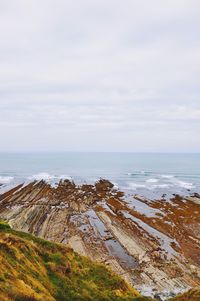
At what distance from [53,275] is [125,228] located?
88.1ft

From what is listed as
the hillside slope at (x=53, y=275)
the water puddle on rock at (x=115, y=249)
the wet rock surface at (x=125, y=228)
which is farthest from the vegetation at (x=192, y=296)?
the water puddle on rock at (x=115, y=249)

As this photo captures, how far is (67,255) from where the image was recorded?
65.1ft

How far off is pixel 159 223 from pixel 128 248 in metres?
12.7

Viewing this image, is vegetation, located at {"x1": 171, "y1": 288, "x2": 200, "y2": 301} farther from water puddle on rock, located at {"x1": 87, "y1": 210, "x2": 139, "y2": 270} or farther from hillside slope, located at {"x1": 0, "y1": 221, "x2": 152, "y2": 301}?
water puddle on rock, located at {"x1": 87, "y1": 210, "x2": 139, "y2": 270}

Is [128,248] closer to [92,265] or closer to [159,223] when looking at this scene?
[159,223]

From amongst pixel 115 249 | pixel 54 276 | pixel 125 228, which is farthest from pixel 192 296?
pixel 125 228

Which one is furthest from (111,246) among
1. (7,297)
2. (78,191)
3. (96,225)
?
(78,191)

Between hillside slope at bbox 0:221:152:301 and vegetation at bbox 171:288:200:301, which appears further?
vegetation at bbox 171:288:200:301

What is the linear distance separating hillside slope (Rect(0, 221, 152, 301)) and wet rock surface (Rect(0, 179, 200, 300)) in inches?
337

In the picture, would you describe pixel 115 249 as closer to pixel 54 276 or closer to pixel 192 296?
Answer: pixel 54 276

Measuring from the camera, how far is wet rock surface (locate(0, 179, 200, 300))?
2878 centimetres

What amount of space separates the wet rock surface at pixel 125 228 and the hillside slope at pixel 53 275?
28.1ft

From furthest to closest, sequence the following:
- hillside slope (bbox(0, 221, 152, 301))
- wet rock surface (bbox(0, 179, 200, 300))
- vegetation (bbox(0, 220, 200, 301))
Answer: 1. wet rock surface (bbox(0, 179, 200, 300))
2. hillside slope (bbox(0, 221, 152, 301))
3. vegetation (bbox(0, 220, 200, 301))

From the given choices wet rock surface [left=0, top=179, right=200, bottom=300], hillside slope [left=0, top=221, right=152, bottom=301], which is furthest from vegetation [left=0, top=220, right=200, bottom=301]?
wet rock surface [left=0, top=179, right=200, bottom=300]
